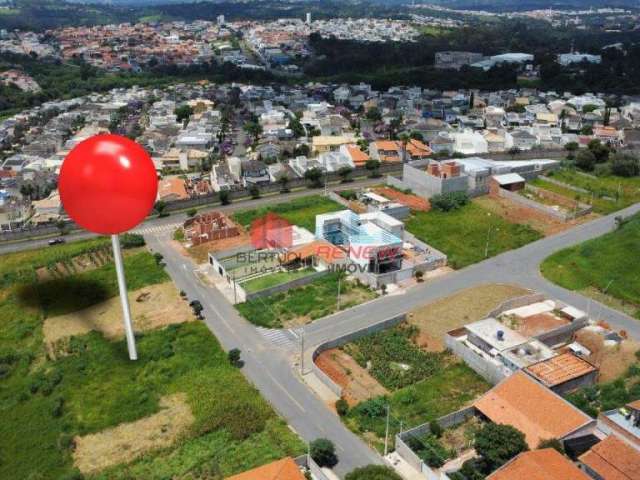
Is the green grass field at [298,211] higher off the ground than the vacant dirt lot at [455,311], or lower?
higher

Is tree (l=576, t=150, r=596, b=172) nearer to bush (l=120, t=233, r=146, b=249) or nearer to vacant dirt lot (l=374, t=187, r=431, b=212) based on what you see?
vacant dirt lot (l=374, t=187, r=431, b=212)

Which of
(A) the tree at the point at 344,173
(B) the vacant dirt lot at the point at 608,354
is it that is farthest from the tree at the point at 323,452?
(A) the tree at the point at 344,173

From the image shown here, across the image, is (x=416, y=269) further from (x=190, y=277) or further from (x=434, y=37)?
(x=434, y=37)

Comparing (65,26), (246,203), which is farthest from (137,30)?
(246,203)

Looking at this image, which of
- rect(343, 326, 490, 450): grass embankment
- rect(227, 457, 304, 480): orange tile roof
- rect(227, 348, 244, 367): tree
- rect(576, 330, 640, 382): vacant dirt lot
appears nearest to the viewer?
rect(227, 457, 304, 480): orange tile roof

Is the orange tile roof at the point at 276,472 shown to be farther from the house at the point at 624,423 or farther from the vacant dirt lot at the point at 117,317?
the vacant dirt lot at the point at 117,317

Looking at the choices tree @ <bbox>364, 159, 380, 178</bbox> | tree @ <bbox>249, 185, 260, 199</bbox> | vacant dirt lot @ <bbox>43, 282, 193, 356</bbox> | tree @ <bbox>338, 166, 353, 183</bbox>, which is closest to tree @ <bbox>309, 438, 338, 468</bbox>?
vacant dirt lot @ <bbox>43, 282, 193, 356</bbox>
